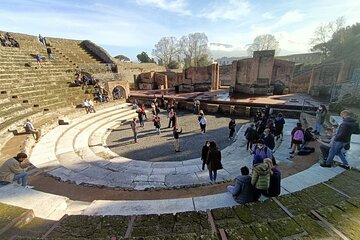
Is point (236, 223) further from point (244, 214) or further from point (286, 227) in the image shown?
point (286, 227)

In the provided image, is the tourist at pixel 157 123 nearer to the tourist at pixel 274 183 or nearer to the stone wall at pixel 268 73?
the tourist at pixel 274 183

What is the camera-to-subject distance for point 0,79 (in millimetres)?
14648

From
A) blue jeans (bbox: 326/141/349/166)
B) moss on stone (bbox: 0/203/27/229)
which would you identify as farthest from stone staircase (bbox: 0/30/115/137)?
blue jeans (bbox: 326/141/349/166)

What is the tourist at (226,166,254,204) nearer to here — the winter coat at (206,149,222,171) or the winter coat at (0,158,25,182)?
the winter coat at (206,149,222,171)

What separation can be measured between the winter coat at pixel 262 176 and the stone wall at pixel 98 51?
27.8 metres

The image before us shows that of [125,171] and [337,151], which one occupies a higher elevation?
[337,151]

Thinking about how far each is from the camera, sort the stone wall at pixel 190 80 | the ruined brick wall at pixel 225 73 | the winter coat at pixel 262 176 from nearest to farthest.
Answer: the winter coat at pixel 262 176
the stone wall at pixel 190 80
the ruined brick wall at pixel 225 73

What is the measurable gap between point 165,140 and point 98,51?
23.4 m

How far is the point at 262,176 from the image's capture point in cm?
395

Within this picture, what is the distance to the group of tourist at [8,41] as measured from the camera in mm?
20453

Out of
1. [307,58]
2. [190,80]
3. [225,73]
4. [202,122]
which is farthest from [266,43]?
[202,122]

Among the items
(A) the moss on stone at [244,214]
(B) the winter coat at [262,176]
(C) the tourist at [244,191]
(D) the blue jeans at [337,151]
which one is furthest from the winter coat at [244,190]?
(D) the blue jeans at [337,151]

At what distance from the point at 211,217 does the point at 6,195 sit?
4.70m

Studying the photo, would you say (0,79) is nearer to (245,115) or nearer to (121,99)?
(121,99)
